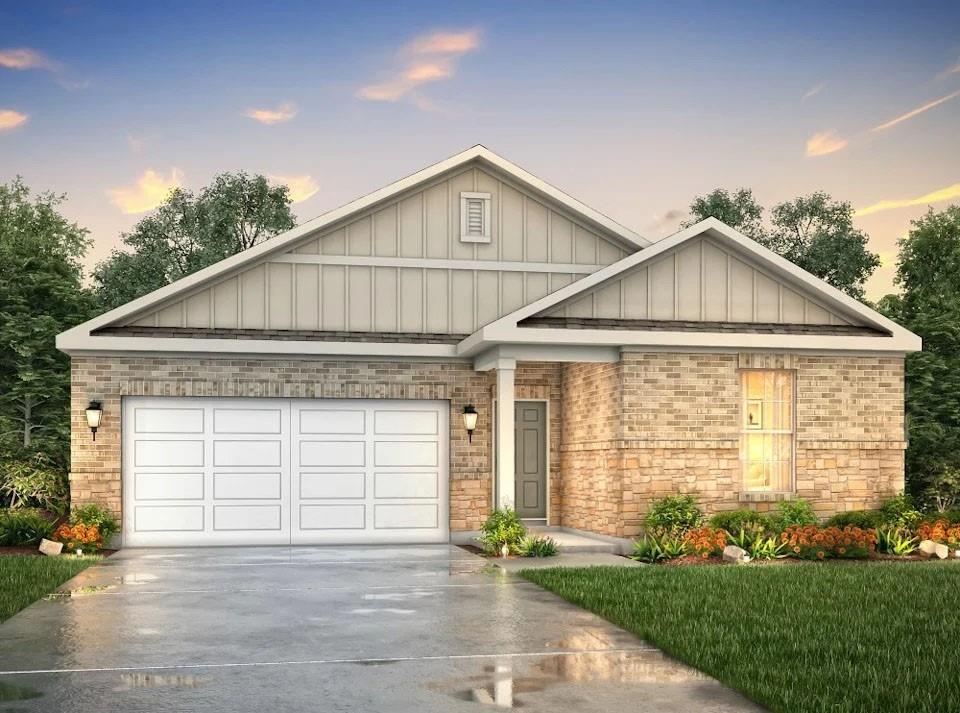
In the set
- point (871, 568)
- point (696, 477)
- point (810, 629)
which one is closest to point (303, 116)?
point (696, 477)

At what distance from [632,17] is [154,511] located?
18120 mm

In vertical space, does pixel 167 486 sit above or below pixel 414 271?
below

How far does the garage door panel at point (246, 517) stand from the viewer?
63.3 ft

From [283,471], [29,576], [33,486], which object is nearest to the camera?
[29,576]

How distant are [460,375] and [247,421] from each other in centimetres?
370

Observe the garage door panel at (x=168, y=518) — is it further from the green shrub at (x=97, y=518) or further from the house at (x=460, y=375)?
the green shrub at (x=97, y=518)

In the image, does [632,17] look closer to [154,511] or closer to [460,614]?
[154,511]

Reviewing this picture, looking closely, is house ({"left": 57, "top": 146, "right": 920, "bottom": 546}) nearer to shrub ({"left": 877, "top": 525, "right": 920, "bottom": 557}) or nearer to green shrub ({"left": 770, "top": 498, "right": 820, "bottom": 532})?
green shrub ({"left": 770, "top": 498, "right": 820, "bottom": 532})

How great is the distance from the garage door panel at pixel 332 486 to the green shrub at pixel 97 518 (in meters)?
3.11

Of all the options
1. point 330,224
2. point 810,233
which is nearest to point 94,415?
point 330,224

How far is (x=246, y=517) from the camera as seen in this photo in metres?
19.4

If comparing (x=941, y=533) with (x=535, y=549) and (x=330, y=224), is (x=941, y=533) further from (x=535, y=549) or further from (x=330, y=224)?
(x=330, y=224)

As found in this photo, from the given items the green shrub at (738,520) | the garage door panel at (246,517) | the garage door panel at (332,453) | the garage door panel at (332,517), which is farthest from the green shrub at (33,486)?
the green shrub at (738,520)

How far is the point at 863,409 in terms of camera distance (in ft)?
61.3
